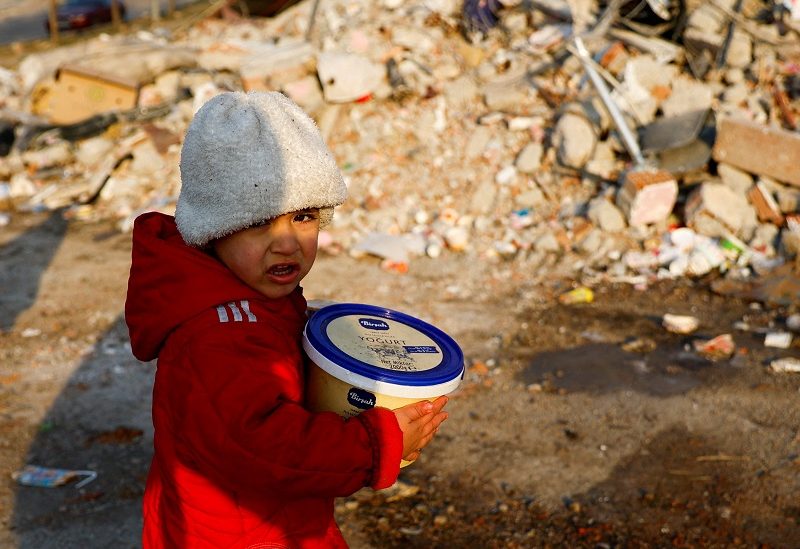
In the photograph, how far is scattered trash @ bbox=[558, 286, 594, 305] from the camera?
608 cm

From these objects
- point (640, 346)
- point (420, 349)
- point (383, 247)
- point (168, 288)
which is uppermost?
point (168, 288)

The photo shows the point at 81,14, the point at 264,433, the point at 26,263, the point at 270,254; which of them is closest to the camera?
the point at 264,433

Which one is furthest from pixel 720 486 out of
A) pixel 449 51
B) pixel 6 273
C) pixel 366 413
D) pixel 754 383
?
pixel 449 51

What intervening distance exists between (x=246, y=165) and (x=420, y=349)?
621mm

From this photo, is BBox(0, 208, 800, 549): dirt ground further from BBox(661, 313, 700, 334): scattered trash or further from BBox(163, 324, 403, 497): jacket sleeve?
BBox(163, 324, 403, 497): jacket sleeve

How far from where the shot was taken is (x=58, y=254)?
7.48 meters

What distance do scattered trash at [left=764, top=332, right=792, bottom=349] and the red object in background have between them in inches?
617

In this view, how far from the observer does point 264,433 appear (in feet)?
5.37

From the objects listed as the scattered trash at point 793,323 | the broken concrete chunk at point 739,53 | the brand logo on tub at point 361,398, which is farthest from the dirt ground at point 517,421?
the broken concrete chunk at point 739,53

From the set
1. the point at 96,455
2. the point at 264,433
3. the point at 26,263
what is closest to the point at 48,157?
the point at 26,263

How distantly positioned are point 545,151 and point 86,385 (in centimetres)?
453

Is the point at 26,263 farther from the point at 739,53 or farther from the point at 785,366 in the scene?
the point at 739,53

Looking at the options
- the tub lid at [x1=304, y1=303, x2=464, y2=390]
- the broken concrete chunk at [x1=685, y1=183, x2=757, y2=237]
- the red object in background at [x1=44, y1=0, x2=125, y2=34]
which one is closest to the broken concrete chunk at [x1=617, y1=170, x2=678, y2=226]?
the broken concrete chunk at [x1=685, y1=183, x2=757, y2=237]

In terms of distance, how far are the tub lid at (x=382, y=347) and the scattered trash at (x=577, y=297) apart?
399 cm
